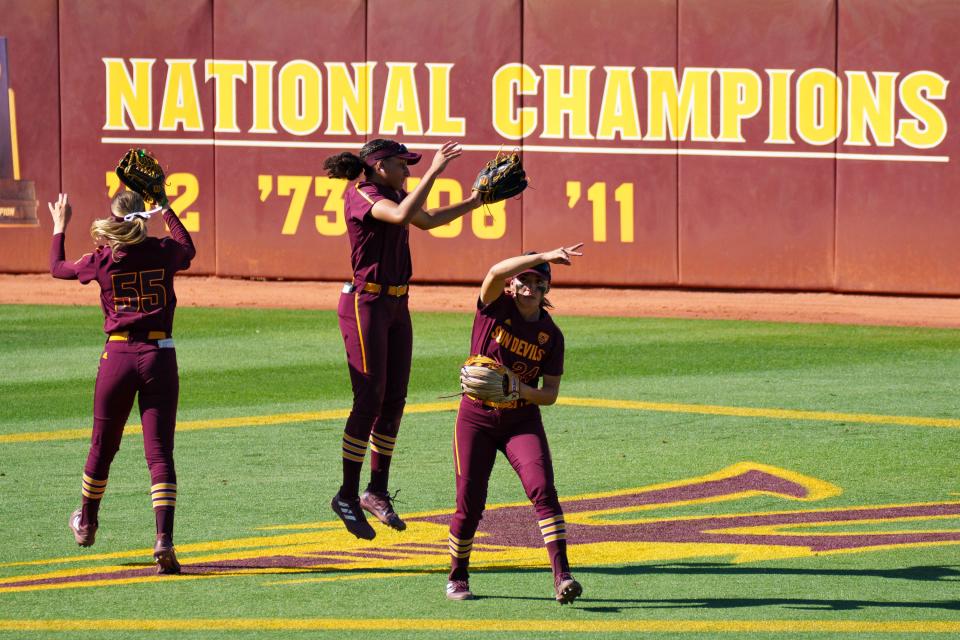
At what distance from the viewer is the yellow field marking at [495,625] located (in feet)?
20.8

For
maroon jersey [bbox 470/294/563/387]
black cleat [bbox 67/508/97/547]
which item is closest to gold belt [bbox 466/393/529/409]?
maroon jersey [bbox 470/294/563/387]

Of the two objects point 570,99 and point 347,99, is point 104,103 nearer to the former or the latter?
point 347,99

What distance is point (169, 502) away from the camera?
7242mm

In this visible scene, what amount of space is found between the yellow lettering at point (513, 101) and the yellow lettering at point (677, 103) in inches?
55.3

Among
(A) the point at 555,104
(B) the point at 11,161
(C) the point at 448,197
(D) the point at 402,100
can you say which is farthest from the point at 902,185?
(B) the point at 11,161

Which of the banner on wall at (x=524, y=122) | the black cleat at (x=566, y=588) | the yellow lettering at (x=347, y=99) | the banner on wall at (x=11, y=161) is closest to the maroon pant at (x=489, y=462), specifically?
the black cleat at (x=566, y=588)

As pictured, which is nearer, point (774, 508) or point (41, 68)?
point (774, 508)

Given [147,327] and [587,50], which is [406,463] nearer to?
[147,327]

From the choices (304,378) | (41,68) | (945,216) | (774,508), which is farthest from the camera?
(41,68)

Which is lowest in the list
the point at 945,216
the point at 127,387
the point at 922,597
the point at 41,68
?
the point at 922,597

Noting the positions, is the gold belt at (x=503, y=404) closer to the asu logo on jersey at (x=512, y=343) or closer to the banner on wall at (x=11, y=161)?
the asu logo on jersey at (x=512, y=343)

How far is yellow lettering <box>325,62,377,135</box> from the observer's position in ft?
63.2

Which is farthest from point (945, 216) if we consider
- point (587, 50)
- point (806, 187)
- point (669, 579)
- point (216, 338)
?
point (669, 579)

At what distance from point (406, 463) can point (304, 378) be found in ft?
11.1
